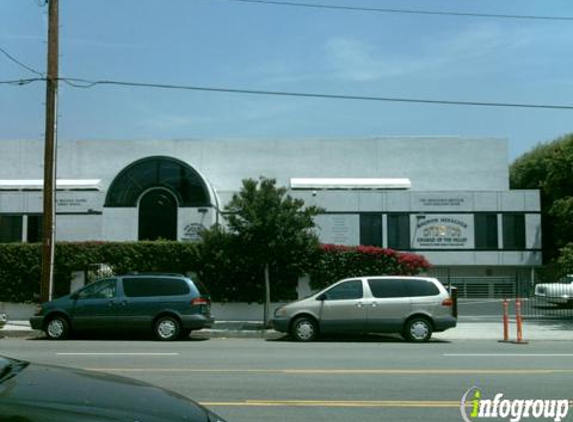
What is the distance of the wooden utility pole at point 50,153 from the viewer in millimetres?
20234

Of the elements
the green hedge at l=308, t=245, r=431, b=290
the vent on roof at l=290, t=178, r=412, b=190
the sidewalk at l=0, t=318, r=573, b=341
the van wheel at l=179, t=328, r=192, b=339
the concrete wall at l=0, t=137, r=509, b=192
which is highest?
the concrete wall at l=0, t=137, r=509, b=192

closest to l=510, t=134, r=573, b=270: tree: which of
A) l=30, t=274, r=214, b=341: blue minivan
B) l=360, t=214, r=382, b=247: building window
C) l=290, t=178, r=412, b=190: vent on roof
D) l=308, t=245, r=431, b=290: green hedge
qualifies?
l=308, t=245, r=431, b=290: green hedge

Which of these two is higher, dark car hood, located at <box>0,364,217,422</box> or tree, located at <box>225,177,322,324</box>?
tree, located at <box>225,177,322,324</box>

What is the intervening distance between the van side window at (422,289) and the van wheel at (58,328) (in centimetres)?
878

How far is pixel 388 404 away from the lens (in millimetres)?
8438

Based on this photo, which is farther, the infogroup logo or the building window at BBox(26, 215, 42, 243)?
the building window at BBox(26, 215, 42, 243)

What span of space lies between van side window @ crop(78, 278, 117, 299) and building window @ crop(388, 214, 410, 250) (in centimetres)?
2235

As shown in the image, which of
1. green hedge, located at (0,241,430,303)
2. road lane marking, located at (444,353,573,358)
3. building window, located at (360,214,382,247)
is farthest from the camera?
building window, located at (360,214,382,247)

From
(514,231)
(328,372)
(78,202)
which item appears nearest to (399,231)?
(514,231)

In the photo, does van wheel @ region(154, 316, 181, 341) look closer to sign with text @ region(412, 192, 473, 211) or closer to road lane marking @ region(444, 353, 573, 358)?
road lane marking @ region(444, 353, 573, 358)

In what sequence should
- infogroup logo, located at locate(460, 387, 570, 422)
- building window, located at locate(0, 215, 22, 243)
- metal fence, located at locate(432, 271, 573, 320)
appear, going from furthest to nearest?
building window, located at locate(0, 215, 22, 243)
metal fence, located at locate(432, 271, 573, 320)
infogroup logo, located at locate(460, 387, 570, 422)

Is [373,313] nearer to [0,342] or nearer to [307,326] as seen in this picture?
[307,326]

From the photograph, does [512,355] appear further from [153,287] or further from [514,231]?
[514,231]

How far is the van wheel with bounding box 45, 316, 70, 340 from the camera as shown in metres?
17.8
